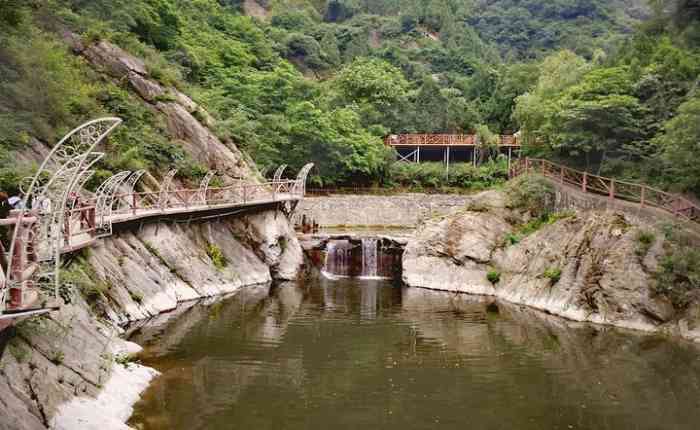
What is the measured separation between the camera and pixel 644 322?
2300cm

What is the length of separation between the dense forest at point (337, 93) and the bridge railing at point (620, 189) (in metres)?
1.03

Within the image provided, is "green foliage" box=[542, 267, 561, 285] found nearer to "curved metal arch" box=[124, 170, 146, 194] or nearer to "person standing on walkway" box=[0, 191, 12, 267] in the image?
"curved metal arch" box=[124, 170, 146, 194]

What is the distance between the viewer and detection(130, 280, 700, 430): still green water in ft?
47.8

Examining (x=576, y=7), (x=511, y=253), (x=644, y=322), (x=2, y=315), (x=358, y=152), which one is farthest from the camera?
(x=576, y=7)

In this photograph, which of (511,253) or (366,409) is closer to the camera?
(366,409)

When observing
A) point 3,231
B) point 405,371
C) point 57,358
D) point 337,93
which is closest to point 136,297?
point 3,231

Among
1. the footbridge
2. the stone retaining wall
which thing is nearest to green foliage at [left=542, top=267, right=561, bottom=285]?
the footbridge

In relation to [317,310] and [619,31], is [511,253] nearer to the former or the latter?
[317,310]

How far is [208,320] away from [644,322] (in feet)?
49.9

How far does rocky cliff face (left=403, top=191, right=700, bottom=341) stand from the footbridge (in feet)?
28.3

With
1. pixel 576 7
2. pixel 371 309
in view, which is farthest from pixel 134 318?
pixel 576 7

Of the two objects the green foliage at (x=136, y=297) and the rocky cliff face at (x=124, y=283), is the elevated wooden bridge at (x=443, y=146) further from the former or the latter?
the green foliage at (x=136, y=297)

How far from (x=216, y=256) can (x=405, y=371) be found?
A: 1376 cm

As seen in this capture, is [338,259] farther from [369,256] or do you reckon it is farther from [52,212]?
[52,212]
